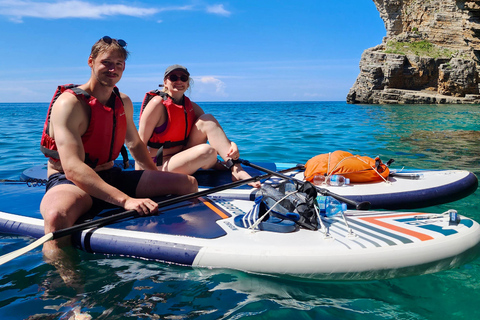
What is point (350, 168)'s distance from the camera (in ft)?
13.3

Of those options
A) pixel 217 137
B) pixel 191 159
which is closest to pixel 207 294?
pixel 191 159

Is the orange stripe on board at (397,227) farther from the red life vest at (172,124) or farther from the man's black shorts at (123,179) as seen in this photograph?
the red life vest at (172,124)

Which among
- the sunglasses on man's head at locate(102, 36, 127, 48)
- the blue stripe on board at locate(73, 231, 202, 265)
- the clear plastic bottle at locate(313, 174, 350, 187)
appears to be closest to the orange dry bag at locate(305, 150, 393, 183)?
the clear plastic bottle at locate(313, 174, 350, 187)

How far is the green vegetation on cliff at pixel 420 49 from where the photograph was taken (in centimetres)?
3488

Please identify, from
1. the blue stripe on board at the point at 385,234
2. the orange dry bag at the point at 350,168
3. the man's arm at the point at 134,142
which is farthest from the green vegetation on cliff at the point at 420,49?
the man's arm at the point at 134,142

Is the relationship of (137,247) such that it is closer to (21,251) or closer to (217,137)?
(21,251)

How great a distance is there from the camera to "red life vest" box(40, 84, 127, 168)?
2787 millimetres

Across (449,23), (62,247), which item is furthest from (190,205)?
(449,23)

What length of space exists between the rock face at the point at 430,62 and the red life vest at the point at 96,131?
111ft

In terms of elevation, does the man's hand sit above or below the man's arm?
below

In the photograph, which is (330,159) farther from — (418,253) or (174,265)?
(174,265)

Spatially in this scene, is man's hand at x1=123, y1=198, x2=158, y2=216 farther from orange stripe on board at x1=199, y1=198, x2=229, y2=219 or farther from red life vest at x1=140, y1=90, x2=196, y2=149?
red life vest at x1=140, y1=90, x2=196, y2=149

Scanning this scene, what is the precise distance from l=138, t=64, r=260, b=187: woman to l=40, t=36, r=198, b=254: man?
0.61 meters

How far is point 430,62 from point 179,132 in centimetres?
3562
